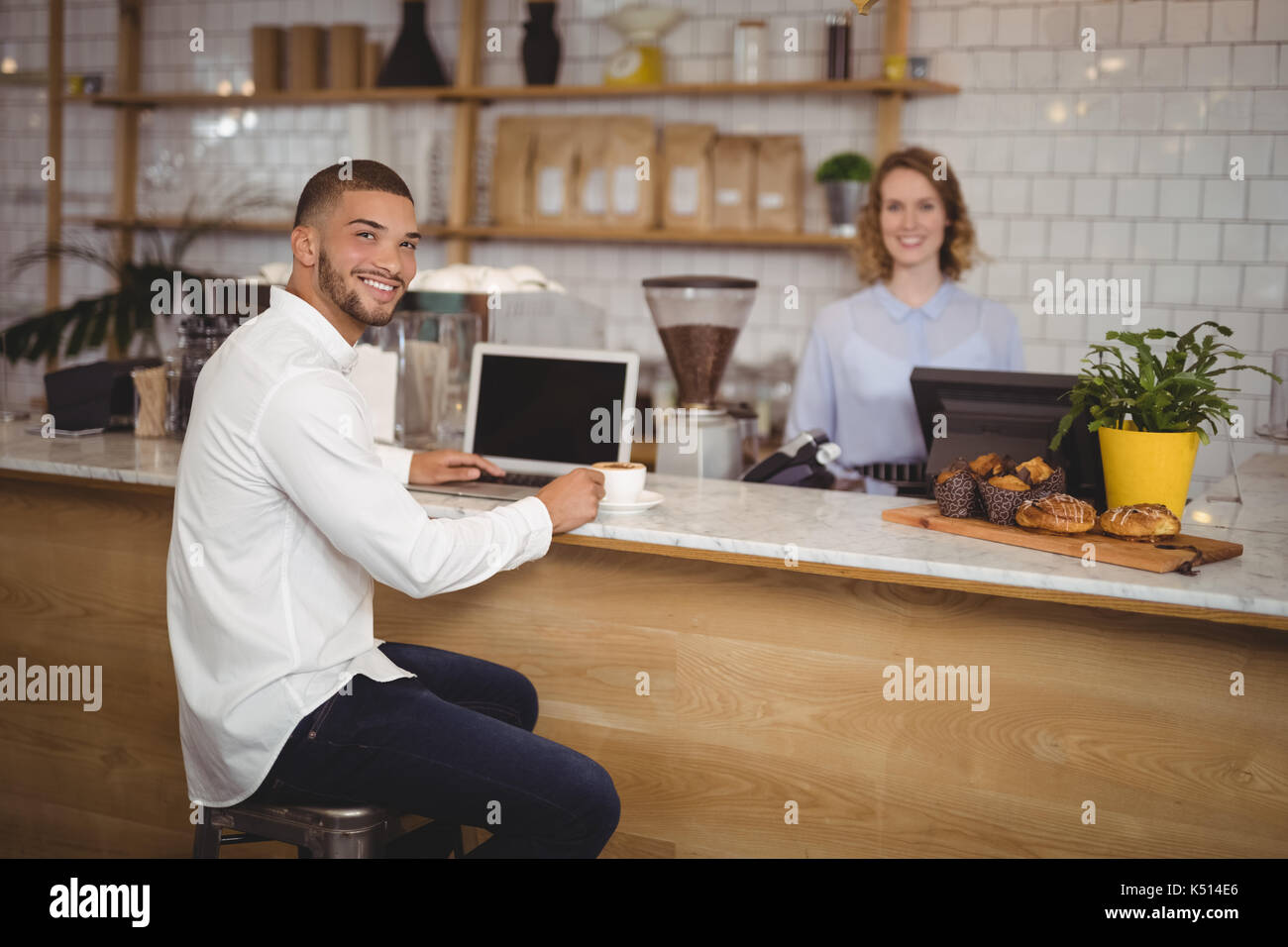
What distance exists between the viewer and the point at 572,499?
1959 mm

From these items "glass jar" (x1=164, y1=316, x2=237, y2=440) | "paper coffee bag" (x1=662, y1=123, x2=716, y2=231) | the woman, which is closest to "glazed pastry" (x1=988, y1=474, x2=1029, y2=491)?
the woman

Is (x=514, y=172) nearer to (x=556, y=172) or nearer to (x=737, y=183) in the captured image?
(x=556, y=172)

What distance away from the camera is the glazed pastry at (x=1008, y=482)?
201 centimetres

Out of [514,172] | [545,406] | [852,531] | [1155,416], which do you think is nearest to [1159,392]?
[1155,416]

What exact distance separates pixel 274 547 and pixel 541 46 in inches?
133

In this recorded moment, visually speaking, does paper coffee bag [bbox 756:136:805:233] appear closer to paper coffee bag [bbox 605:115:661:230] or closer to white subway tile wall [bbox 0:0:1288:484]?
white subway tile wall [bbox 0:0:1288:484]

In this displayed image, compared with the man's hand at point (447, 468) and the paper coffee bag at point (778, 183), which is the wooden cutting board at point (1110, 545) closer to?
the man's hand at point (447, 468)

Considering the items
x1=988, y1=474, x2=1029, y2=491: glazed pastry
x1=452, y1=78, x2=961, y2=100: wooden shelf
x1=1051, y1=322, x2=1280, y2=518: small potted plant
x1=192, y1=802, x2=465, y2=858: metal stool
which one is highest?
x1=452, y1=78, x2=961, y2=100: wooden shelf

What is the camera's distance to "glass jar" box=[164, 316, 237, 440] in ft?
9.07

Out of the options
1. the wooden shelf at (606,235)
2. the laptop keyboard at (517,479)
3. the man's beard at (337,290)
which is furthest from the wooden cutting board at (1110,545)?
the wooden shelf at (606,235)

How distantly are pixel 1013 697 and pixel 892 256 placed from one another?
1832 mm

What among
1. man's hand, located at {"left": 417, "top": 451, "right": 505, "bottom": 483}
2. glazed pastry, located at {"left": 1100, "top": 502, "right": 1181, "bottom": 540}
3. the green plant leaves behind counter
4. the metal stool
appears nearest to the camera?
the metal stool

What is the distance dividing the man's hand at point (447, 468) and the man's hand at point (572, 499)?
0.36 m

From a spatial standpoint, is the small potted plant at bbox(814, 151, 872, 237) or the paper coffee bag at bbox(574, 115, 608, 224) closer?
the small potted plant at bbox(814, 151, 872, 237)
